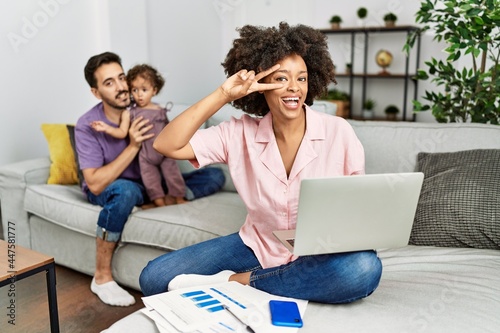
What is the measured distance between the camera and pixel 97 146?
7.77 feet

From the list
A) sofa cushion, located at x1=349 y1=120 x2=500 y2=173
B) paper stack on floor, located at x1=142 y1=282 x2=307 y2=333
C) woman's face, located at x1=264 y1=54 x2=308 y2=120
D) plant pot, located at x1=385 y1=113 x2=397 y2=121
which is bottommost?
paper stack on floor, located at x1=142 y1=282 x2=307 y2=333

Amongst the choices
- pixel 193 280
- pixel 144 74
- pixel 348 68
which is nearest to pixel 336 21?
pixel 348 68

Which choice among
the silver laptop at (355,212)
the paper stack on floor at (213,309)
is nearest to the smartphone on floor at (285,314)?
the paper stack on floor at (213,309)

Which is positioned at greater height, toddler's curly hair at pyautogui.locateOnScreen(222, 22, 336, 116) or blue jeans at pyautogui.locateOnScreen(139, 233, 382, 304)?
toddler's curly hair at pyautogui.locateOnScreen(222, 22, 336, 116)

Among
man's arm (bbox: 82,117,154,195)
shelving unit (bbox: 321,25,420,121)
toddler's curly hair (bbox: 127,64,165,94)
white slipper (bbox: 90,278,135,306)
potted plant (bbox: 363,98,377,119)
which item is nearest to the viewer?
white slipper (bbox: 90,278,135,306)

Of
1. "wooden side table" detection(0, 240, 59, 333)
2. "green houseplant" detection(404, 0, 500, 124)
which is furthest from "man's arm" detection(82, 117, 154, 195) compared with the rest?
"green houseplant" detection(404, 0, 500, 124)

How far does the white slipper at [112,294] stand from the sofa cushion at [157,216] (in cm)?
22

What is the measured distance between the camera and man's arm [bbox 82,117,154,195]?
2.30 m

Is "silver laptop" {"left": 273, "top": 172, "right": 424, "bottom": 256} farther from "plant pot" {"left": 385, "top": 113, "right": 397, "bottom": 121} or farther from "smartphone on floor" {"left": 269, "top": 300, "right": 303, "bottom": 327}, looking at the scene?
"plant pot" {"left": 385, "top": 113, "right": 397, "bottom": 121}

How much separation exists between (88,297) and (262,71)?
4.50 ft

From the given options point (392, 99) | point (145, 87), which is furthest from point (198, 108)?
point (392, 99)

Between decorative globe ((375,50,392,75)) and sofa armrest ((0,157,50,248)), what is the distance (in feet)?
11.5

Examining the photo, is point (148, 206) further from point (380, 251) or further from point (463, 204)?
point (463, 204)

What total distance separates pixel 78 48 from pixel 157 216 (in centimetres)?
185
